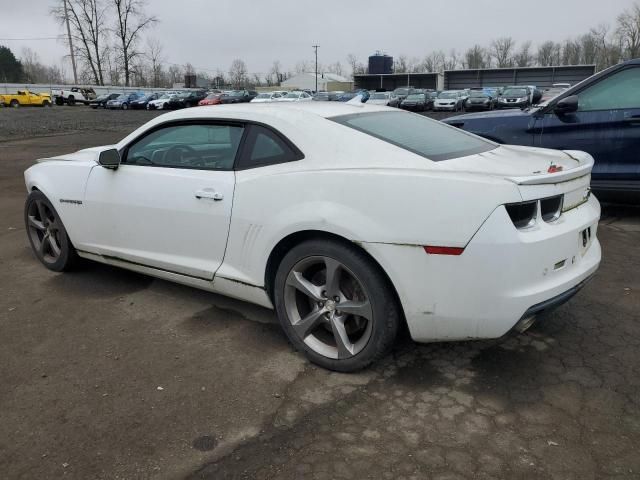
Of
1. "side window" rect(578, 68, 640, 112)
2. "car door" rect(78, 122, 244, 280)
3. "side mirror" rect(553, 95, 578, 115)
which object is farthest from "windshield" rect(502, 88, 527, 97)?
"car door" rect(78, 122, 244, 280)

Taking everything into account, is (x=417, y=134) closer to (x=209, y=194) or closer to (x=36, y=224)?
(x=209, y=194)

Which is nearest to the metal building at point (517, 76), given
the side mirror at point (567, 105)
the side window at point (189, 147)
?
the side mirror at point (567, 105)

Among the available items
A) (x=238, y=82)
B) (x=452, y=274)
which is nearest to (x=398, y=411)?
(x=452, y=274)

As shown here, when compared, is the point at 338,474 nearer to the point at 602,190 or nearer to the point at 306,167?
the point at 306,167

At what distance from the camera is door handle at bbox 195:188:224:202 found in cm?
319

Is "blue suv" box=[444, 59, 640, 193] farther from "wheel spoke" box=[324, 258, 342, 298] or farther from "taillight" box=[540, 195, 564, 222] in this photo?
"wheel spoke" box=[324, 258, 342, 298]

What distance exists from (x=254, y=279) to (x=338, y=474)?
131 centimetres

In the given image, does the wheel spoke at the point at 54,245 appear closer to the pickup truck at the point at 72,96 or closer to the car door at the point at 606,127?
the car door at the point at 606,127

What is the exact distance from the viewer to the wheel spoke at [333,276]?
2768 millimetres

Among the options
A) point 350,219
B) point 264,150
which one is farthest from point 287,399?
point 264,150

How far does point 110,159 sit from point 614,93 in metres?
5.11

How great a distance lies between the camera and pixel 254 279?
3.15m

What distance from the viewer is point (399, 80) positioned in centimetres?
8944

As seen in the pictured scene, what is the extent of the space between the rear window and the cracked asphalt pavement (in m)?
1.17
